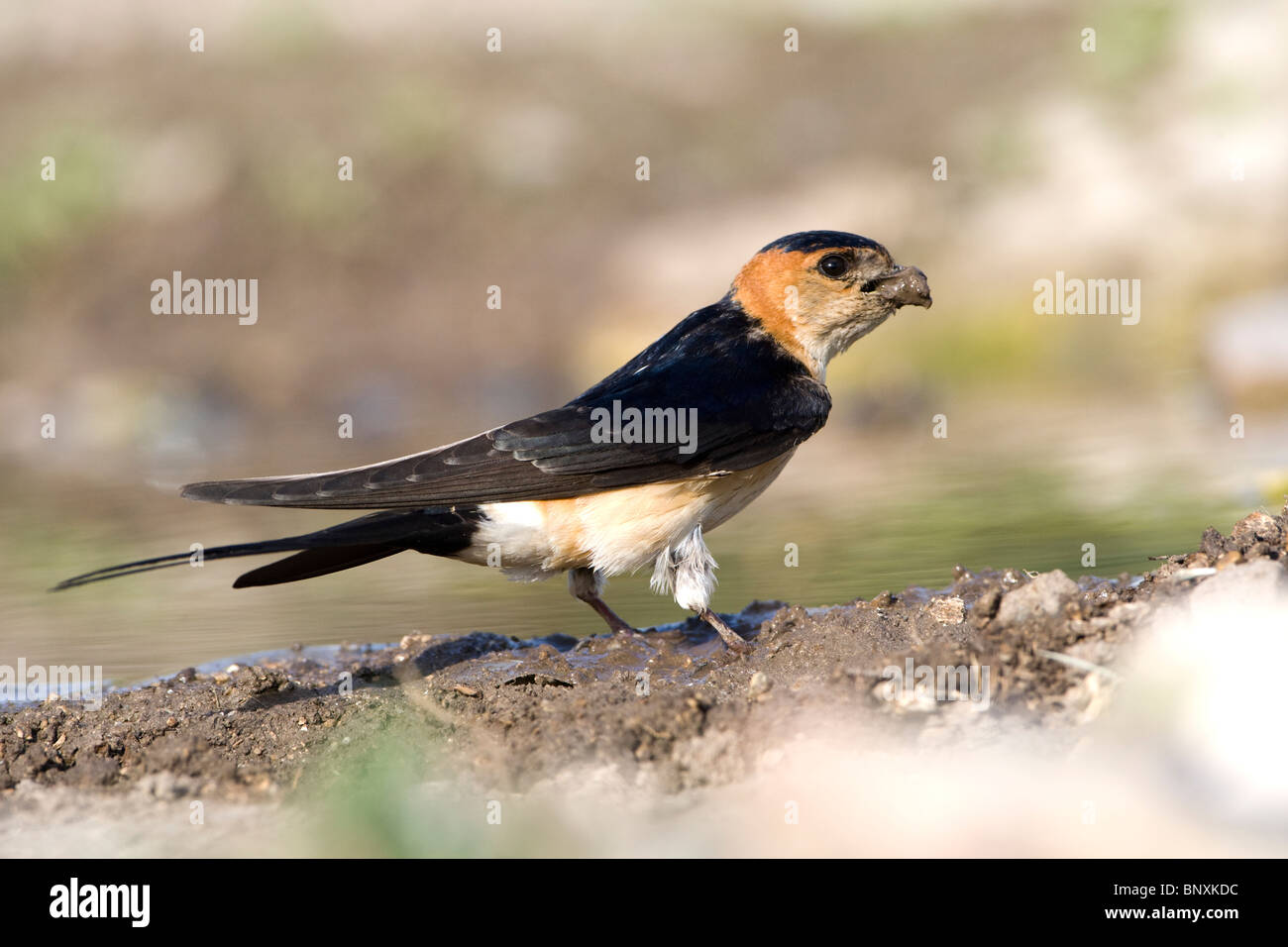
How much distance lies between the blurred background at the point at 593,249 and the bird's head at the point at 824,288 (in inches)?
54.1

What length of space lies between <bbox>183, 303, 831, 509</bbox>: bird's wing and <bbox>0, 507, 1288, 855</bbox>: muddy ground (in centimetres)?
66

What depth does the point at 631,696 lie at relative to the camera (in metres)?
4.40

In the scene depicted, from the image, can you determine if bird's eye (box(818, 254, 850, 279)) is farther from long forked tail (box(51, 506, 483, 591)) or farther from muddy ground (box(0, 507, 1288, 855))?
long forked tail (box(51, 506, 483, 591))

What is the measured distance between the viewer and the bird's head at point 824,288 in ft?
19.6

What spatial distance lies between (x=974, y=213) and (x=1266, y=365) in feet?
17.7

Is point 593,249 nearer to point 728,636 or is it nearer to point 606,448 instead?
point 606,448

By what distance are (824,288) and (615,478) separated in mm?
1308

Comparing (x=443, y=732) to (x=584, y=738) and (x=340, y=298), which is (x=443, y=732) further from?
(x=340, y=298)

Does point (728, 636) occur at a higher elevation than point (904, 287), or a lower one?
lower

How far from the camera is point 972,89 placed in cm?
1841

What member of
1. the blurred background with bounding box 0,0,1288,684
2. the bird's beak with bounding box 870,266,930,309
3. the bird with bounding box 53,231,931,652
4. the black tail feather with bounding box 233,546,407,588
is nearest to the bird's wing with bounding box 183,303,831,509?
the bird with bounding box 53,231,931,652

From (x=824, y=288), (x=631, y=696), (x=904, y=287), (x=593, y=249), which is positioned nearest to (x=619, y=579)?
(x=824, y=288)

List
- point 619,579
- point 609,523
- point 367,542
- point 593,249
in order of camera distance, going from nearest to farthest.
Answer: point 367,542
point 609,523
point 619,579
point 593,249

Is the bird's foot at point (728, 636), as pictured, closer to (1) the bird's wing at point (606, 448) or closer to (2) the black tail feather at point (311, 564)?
(1) the bird's wing at point (606, 448)
